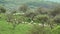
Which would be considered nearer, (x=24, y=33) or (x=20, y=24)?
(x=24, y=33)

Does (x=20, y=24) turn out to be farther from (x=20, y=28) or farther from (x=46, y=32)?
(x=46, y=32)

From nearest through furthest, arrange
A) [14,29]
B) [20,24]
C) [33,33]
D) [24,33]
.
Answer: [33,33] < [24,33] < [14,29] < [20,24]

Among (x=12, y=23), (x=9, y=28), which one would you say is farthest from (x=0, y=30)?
(x=12, y=23)

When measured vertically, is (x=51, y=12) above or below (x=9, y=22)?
below

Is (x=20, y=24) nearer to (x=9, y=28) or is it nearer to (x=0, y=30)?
(x=9, y=28)

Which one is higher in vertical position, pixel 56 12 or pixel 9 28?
pixel 9 28

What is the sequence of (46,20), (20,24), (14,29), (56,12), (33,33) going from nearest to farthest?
(33,33) < (14,29) < (20,24) < (46,20) < (56,12)

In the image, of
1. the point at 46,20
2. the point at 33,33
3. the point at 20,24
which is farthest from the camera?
the point at 46,20

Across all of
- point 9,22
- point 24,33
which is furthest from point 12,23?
point 24,33

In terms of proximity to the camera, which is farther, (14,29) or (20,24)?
(20,24)
